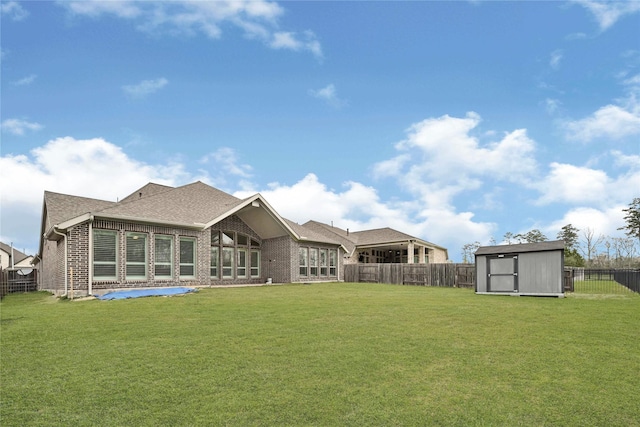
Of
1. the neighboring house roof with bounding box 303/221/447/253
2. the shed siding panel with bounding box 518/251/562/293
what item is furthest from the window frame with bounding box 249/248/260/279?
the shed siding panel with bounding box 518/251/562/293

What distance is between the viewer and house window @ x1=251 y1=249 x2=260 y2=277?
25.0 m

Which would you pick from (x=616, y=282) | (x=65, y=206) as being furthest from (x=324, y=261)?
(x=616, y=282)

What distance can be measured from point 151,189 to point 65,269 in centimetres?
978

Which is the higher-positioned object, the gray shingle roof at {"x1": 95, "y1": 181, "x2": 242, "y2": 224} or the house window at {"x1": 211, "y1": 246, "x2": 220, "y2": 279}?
the gray shingle roof at {"x1": 95, "y1": 181, "x2": 242, "y2": 224}

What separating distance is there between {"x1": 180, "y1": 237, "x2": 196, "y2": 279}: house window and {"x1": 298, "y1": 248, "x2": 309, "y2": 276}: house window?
7892 millimetres

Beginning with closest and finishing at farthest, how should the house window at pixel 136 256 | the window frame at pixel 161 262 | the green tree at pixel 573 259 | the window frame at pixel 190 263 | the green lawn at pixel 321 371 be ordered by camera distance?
the green lawn at pixel 321 371, the house window at pixel 136 256, the window frame at pixel 161 262, the window frame at pixel 190 263, the green tree at pixel 573 259

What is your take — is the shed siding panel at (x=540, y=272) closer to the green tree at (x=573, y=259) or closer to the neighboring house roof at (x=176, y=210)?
the neighboring house roof at (x=176, y=210)

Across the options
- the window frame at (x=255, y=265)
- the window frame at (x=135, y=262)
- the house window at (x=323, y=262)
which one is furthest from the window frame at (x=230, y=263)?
the house window at (x=323, y=262)

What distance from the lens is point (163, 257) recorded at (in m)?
18.2

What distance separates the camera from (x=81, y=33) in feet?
45.4

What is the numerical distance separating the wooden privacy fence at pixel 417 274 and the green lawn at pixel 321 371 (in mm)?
14362

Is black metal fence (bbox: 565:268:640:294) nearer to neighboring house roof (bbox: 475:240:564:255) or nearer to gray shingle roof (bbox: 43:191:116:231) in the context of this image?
neighboring house roof (bbox: 475:240:564:255)

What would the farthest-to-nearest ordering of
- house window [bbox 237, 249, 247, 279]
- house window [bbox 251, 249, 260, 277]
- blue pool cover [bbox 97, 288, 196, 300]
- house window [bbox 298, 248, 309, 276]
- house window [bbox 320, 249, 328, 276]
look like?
1. house window [bbox 320, 249, 328, 276]
2. house window [bbox 298, 248, 309, 276]
3. house window [bbox 251, 249, 260, 277]
4. house window [bbox 237, 249, 247, 279]
5. blue pool cover [bbox 97, 288, 196, 300]

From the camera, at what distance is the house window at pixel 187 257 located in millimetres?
18938
